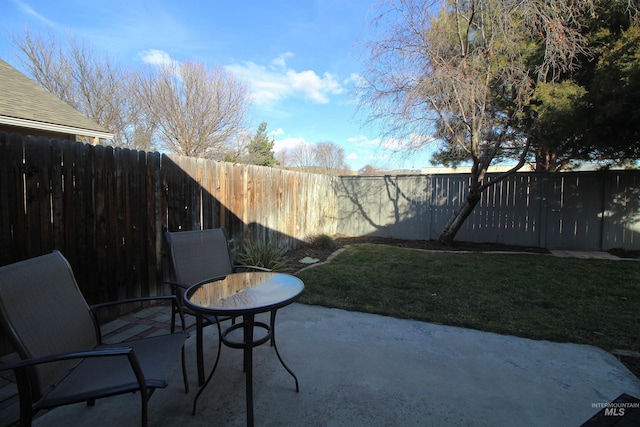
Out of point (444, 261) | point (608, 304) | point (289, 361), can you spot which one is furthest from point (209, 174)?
point (608, 304)

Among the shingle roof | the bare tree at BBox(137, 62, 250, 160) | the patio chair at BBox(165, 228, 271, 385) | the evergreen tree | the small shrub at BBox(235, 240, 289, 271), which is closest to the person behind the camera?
the patio chair at BBox(165, 228, 271, 385)

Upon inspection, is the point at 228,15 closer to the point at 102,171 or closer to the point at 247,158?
the point at 102,171

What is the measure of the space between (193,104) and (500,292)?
14920 mm

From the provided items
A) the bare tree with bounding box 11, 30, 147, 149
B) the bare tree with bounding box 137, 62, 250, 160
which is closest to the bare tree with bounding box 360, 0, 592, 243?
the bare tree with bounding box 137, 62, 250, 160

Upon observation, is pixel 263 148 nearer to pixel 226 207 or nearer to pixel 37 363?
pixel 226 207

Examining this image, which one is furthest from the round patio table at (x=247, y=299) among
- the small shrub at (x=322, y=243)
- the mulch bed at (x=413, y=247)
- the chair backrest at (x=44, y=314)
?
the small shrub at (x=322, y=243)


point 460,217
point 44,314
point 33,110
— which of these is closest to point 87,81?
point 33,110

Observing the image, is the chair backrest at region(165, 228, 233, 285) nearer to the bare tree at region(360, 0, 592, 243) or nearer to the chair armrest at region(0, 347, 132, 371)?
the chair armrest at region(0, 347, 132, 371)

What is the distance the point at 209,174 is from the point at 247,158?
15182 millimetres

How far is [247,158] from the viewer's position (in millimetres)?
19250

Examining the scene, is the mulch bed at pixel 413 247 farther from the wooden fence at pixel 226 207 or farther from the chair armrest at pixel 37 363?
the chair armrest at pixel 37 363

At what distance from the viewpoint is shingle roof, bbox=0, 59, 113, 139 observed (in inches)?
223

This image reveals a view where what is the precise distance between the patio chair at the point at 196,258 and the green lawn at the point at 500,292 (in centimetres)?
132

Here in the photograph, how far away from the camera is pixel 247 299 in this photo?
1991 mm
